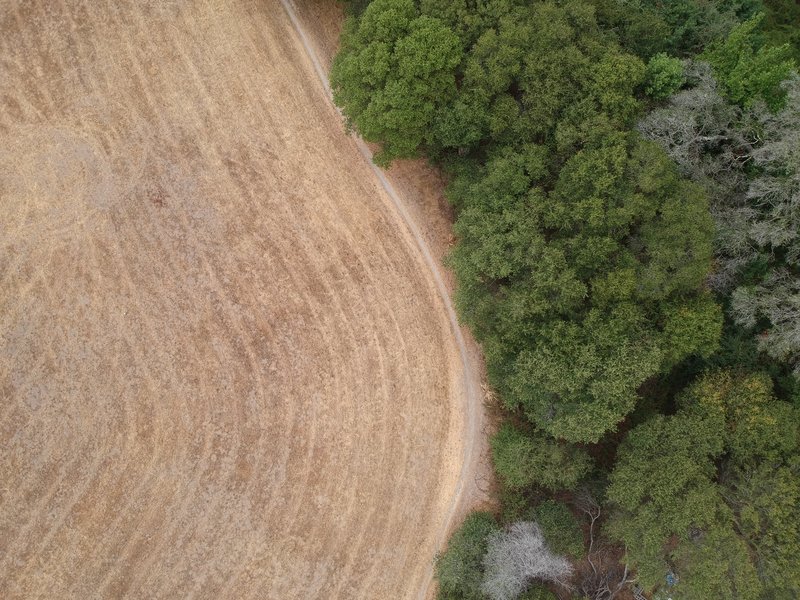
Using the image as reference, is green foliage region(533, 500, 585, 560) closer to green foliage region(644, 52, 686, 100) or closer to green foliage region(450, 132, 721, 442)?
green foliage region(450, 132, 721, 442)

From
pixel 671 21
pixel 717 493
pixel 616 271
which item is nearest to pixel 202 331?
pixel 616 271

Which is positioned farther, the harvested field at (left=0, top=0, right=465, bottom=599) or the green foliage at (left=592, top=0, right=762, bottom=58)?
the harvested field at (left=0, top=0, right=465, bottom=599)

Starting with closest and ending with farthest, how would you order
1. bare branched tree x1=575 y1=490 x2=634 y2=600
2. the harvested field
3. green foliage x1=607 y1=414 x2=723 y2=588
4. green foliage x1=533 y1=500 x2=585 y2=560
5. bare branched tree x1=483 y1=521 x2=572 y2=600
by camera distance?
green foliage x1=607 y1=414 x2=723 y2=588, bare branched tree x1=483 y1=521 x2=572 y2=600, green foliage x1=533 y1=500 x2=585 y2=560, bare branched tree x1=575 y1=490 x2=634 y2=600, the harvested field

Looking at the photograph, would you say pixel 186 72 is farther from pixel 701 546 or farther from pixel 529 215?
pixel 701 546

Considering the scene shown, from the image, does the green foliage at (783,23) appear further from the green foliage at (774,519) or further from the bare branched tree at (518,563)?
the bare branched tree at (518,563)

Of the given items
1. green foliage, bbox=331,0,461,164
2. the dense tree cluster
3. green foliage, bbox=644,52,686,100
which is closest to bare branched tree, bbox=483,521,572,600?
the dense tree cluster

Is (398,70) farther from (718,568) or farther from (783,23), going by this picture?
(718,568)
